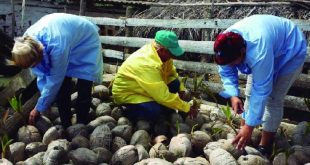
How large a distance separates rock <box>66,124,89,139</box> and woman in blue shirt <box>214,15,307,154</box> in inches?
52.5

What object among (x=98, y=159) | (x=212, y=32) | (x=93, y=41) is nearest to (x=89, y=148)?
(x=98, y=159)

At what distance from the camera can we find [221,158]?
332cm

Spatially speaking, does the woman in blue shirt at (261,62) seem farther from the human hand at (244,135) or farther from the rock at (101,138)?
the rock at (101,138)

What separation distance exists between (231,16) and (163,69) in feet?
9.01

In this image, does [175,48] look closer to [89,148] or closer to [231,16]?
[89,148]

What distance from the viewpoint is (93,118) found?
4.55m

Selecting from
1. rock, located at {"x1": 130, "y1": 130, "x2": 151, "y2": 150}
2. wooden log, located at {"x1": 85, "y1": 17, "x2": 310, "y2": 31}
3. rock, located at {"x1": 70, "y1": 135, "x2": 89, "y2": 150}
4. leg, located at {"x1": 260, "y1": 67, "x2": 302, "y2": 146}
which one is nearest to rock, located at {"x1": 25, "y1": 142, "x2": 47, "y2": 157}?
rock, located at {"x1": 70, "y1": 135, "x2": 89, "y2": 150}

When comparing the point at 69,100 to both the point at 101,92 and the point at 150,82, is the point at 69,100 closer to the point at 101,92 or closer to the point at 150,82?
the point at 101,92

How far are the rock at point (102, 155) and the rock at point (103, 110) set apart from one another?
35.0 inches

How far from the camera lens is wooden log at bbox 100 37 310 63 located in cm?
555

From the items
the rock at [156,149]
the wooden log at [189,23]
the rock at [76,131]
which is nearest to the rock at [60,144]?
the rock at [76,131]

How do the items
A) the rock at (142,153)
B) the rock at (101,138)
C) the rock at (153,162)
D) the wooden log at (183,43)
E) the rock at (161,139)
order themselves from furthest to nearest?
the wooden log at (183,43)
the rock at (161,139)
the rock at (101,138)
the rock at (142,153)
the rock at (153,162)

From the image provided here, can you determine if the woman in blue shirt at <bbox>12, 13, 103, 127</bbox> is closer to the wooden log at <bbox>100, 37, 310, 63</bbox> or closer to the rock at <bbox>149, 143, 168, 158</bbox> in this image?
the rock at <bbox>149, 143, 168, 158</bbox>

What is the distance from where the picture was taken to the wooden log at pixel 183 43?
18.2 feet
